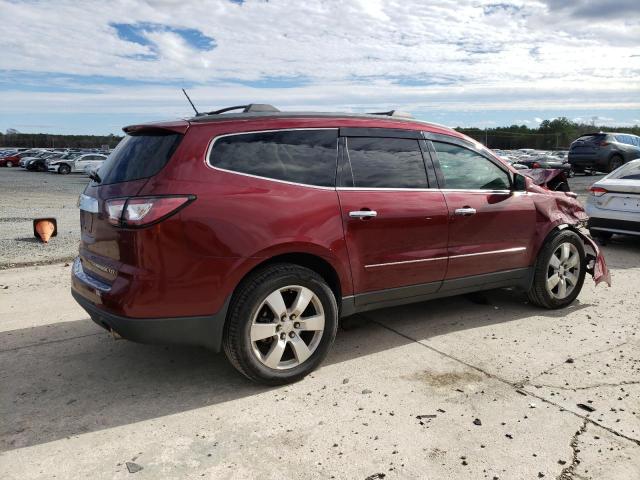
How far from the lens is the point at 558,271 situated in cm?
528

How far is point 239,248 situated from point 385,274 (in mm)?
1254

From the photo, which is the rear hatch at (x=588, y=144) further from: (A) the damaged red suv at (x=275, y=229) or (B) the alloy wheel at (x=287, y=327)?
(B) the alloy wheel at (x=287, y=327)

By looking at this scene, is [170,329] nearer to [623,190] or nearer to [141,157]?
[141,157]

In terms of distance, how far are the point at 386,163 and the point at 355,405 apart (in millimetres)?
1809

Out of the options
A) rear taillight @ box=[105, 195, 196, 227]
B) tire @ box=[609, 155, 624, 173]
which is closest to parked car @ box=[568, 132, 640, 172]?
tire @ box=[609, 155, 624, 173]

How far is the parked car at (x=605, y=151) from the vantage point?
875 inches

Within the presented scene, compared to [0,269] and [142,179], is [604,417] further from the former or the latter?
[0,269]

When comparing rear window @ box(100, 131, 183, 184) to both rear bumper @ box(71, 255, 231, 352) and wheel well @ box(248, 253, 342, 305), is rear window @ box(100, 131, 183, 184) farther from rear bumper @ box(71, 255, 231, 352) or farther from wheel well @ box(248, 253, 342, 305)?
wheel well @ box(248, 253, 342, 305)

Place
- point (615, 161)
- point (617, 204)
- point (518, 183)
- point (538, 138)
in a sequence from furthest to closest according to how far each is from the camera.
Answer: point (538, 138) → point (615, 161) → point (617, 204) → point (518, 183)

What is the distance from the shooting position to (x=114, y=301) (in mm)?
3336

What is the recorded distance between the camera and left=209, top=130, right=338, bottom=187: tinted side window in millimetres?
3526

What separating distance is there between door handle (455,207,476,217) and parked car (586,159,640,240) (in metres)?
4.91

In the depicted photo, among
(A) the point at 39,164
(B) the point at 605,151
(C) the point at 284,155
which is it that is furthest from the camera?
(A) the point at 39,164

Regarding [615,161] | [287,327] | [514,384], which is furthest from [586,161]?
[287,327]
